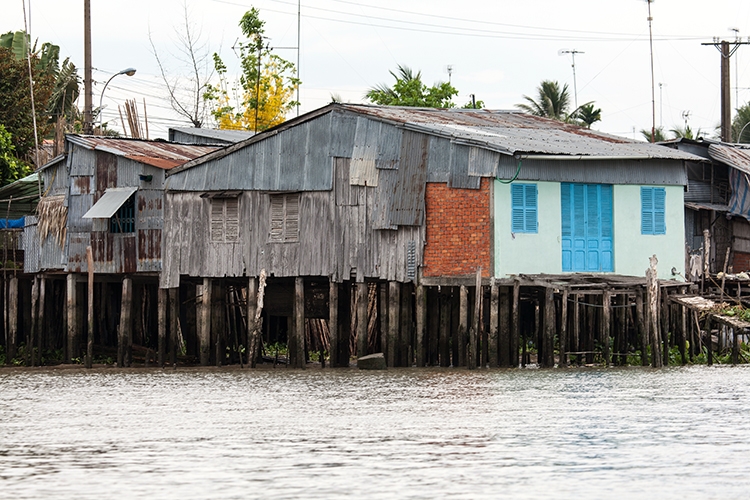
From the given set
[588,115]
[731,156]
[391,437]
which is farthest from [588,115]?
[391,437]

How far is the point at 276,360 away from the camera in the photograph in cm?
2850

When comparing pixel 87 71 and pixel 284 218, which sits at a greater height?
pixel 87 71

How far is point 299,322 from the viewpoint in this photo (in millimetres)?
26719

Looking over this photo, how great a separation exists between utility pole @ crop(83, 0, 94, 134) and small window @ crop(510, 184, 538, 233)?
12.4m

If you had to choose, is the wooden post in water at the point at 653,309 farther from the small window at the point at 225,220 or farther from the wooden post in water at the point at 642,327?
the small window at the point at 225,220

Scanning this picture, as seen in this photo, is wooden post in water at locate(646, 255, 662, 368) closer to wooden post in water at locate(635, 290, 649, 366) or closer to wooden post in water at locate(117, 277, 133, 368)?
wooden post in water at locate(635, 290, 649, 366)

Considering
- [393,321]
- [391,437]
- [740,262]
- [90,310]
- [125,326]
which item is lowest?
[391,437]

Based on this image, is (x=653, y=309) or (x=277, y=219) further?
(x=277, y=219)

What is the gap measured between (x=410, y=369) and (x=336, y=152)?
4.89 meters

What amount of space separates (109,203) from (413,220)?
777 centimetres

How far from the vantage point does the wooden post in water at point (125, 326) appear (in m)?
28.6

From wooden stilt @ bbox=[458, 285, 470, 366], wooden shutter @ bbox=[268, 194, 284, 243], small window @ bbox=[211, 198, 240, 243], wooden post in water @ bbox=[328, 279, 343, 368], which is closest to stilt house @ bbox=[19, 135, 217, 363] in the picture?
small window @ bbox=[211, 198, 240, 243]

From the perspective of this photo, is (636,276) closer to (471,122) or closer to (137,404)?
(471,122)

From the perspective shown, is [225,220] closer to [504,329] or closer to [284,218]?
[284,218]
